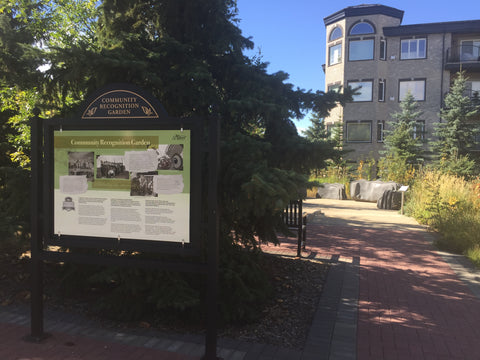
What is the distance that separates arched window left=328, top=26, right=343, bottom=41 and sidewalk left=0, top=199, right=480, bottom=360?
1147 inches

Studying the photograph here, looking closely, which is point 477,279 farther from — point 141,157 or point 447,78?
point 447,78

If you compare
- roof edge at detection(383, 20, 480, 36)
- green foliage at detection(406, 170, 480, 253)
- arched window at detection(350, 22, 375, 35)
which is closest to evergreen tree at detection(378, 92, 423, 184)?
roof edge at detection(383, 20, 480, 36)

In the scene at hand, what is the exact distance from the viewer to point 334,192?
2161cm

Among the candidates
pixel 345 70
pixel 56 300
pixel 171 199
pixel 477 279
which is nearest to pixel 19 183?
pixel 56 300

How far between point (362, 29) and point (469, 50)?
8618mm

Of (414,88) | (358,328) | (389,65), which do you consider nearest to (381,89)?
(389,65)

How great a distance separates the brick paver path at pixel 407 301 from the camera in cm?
370

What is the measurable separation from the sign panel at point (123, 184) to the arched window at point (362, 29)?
3224 cm

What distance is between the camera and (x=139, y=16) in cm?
538

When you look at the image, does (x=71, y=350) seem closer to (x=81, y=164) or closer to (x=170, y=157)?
(x=81, y=164)

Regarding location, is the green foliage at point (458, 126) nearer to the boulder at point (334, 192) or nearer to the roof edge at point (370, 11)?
the roof edge at point (370, 11)

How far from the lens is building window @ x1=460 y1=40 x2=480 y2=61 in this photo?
30.0 metres

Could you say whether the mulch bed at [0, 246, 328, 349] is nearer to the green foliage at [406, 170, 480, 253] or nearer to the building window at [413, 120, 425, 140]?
the green foliage at [406, 170, 480, 253]

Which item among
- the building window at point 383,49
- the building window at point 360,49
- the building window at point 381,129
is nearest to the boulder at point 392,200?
the building window at point 381,129
